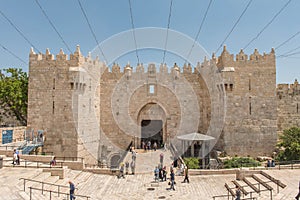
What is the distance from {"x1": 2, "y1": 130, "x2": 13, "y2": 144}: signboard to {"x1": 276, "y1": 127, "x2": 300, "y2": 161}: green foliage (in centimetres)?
1887

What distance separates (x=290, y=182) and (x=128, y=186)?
25.5 ft

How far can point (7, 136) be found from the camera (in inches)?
562

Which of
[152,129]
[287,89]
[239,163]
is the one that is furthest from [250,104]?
[152,129]

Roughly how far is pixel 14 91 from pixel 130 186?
48.1ft

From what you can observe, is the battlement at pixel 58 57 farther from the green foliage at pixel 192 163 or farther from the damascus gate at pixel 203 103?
the green foliage at pixel 192 163

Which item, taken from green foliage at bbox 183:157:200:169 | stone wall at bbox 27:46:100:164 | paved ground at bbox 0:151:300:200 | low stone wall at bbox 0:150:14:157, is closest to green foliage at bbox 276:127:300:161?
paved ground at bbox 0:151:300:200

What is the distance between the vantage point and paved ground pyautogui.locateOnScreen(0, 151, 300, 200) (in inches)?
332

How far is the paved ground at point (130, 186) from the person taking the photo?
332 inches

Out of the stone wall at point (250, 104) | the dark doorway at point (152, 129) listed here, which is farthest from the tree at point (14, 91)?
the stone wall at point (250, 104)

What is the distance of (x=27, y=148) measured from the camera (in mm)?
14070

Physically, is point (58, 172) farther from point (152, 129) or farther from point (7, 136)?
point (152, 129)

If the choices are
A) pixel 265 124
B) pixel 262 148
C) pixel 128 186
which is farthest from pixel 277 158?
pixel 128 186

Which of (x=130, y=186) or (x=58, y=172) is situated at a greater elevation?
(x=58, y=172)

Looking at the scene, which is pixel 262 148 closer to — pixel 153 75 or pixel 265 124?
pixel 265 124
